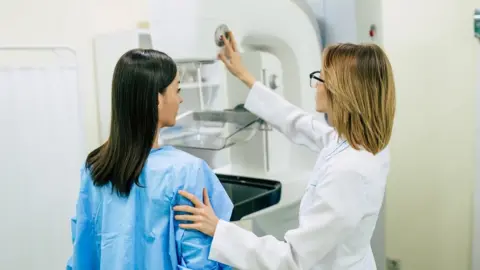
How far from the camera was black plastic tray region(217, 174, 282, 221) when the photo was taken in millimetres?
1339

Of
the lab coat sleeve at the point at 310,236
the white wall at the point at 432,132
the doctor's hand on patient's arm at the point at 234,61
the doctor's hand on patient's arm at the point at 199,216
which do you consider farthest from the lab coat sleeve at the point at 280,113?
the white wall at the point at 432,132

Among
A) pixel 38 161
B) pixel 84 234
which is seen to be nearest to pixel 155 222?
pixel 84 234

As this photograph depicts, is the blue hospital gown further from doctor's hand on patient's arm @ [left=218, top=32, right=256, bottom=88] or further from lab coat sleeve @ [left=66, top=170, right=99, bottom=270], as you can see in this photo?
doctor's hand on patient's arm @ [left=218, top=32, right=256, bottom=88]

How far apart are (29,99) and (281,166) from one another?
3.46 feet

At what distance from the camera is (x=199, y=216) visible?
3.48ft

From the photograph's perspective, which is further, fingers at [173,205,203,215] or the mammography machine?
the mammography machine

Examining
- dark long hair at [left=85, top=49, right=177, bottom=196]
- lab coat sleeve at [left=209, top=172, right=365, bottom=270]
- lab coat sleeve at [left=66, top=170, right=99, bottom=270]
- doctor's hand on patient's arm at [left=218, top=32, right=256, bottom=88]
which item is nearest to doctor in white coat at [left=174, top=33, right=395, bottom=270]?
lab coat sleeve at [left=209, top=172, right=365, bottom=270]

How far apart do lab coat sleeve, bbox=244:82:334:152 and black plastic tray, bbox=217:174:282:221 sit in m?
0.21

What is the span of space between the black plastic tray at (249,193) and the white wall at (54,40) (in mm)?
826

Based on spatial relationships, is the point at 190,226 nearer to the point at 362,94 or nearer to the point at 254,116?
the point at 362,94

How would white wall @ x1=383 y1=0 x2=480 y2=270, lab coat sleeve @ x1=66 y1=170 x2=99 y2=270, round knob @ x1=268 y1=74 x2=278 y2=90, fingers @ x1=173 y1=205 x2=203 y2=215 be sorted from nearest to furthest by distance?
fingers @ x1=173 y1=205 x2=203 y2=215 → lab coat sleeve @ x1=66 y1=170 x2=99 y2=270 → round knob @ x1=268 y1=74 x2=278 y2=90 → white wall @ x1=383 y1=0 x2=480 y2=270

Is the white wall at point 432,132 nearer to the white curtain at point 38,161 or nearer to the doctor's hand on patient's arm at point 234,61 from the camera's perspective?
the doctor's hand on patient's arm at point 234,61

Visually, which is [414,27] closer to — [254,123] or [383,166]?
[254,123]

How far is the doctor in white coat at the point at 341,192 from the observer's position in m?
1.07
